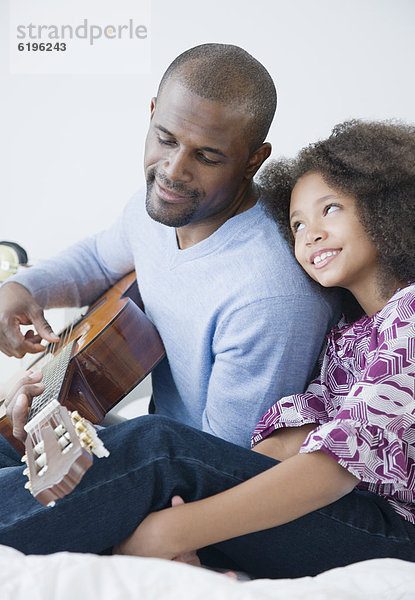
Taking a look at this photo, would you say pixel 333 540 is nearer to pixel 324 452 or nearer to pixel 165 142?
pixel 324 452

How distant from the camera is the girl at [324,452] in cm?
91

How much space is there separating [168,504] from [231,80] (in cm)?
71

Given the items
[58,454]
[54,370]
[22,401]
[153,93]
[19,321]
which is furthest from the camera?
[153,93]

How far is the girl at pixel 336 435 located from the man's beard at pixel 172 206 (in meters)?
0.18

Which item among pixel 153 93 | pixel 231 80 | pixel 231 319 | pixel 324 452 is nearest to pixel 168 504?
pixel 324 452

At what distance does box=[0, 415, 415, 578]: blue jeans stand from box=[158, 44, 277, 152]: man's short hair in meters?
0.56

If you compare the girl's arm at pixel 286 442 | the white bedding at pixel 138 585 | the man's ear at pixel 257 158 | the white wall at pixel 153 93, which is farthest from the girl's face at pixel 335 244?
the white wall at pixel 153 93

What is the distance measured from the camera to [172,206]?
4.10 feet

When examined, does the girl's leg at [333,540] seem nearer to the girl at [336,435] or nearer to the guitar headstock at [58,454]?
the girl at [336,435]

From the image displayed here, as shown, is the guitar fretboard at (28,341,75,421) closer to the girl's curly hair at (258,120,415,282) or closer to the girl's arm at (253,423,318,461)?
the girl's arm at (253,423,318,461)

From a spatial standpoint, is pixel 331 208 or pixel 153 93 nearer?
pixel 331 208

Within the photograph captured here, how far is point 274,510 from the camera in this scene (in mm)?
910

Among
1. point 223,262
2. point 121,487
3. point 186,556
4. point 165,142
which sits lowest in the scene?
point 186,556

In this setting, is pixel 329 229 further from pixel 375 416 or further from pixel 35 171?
pixel 35 171
